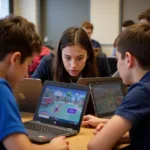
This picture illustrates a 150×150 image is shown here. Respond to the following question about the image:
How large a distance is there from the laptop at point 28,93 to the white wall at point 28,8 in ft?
14.8

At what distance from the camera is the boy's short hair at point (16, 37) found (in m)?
1.11

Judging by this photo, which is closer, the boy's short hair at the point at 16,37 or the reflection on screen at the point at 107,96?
the boy's short hair at the point at 16,37

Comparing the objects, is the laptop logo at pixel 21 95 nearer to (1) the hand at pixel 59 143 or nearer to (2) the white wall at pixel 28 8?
(1) the hand at pixel 59 143

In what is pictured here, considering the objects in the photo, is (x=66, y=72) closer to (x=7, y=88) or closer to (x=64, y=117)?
(x=64, y=117)

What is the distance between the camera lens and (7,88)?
1.04 meters

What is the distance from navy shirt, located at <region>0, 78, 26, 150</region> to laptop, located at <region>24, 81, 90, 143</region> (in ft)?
1.29

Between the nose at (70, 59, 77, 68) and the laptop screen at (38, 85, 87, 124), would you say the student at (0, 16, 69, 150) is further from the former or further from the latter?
the nose at (70, 59, 77, 68)

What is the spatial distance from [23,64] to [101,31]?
4.79m

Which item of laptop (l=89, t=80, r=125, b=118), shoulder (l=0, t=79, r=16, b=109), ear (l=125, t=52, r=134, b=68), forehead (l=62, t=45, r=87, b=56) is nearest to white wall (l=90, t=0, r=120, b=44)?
forehead (l=62, t=45, r=87, b=56)

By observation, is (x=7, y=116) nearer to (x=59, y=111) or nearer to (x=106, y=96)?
(x=59, y=111)

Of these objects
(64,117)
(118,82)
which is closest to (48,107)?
(64,117)

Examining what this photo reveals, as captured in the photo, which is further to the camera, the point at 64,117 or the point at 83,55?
the point at 83,55

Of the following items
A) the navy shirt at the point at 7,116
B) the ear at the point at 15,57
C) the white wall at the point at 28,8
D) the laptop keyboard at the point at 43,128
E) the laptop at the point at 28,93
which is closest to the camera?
the navy shirt at the point at 7,116

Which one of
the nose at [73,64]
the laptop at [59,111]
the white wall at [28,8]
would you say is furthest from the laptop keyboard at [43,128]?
the white wall at [28,8]
